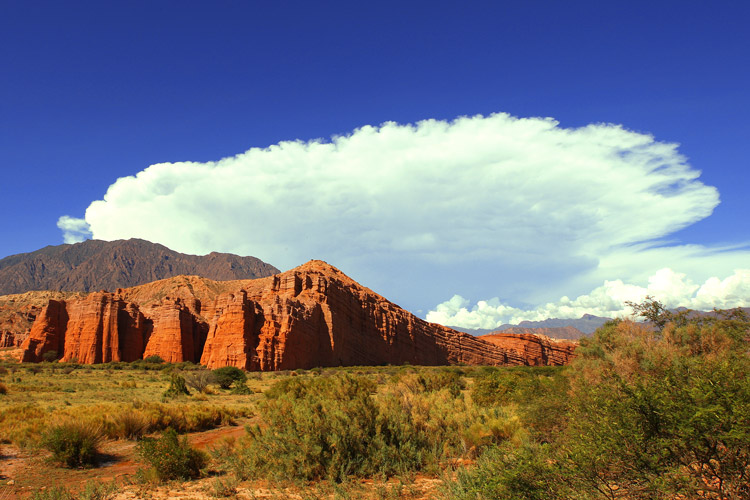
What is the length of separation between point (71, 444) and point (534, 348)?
110m

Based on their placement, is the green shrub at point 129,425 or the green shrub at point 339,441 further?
the green shrub at point 129,425

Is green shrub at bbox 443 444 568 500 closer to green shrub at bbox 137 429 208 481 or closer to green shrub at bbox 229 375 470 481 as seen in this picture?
green shrub at bbox 229 375 470 481

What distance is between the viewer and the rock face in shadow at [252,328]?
5953 cm

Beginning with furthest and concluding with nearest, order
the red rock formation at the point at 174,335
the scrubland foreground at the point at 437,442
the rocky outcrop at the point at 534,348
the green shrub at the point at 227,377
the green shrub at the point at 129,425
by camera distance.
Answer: the rocky outcrop at the point at 534,348
the red rock formation at the point at 174,335
the green shrub at the point at 227,377
the green shrub at the point at 129,425
the scrubland foreground at the point at 437,442

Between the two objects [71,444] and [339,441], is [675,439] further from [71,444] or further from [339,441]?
[71,444]

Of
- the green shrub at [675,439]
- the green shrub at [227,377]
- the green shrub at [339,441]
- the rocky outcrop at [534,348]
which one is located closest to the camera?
the green shrub at [675,439]

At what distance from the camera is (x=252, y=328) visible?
6031 cm

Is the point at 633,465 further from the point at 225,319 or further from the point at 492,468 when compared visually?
the point at 225,319

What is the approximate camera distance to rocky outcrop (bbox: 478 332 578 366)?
350 ft

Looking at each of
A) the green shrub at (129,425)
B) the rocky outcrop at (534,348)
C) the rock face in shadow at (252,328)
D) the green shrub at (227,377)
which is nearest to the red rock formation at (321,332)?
the rock face in shadow at (252,328)

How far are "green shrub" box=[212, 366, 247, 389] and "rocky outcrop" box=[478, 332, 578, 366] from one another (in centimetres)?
8041

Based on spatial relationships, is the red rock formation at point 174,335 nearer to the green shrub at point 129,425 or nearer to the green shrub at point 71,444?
the green shrub at point 129,425

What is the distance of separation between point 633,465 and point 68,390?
33562mm

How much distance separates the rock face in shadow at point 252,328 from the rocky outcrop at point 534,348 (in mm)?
19857
